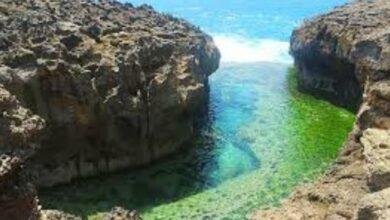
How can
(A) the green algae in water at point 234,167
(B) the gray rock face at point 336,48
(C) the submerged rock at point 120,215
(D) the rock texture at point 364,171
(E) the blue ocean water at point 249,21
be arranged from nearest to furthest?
1. (D) the rock texture at point 364,171
2. (C) the submerged rock at point 120,215
3. (A) the green algae in water at point 234,167
4. (B) the gray rock face at point 336,48
5. (E) the blue ocean water at point 249,21

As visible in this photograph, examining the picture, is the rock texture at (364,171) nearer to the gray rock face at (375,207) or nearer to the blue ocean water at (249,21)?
the gray rock face at (375,207)

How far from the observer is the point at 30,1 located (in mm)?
38125

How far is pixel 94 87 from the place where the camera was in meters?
31.5

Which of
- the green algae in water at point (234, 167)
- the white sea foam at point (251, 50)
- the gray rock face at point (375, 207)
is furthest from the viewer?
the white sea foam at point (251, 50)

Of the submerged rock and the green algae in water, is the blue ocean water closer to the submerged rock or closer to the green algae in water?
the green algae in water

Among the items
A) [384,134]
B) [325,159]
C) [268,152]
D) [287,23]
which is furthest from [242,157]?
[287,23]

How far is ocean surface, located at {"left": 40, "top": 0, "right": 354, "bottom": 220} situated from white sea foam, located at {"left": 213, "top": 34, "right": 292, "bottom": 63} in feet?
1.13

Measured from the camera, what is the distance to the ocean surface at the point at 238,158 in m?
28.9

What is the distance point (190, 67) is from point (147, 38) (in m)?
2.87

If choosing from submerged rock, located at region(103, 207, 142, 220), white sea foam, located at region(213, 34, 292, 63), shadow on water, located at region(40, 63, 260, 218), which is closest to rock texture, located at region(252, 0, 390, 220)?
submerged rock, located at region(103, 207, 142, 220)

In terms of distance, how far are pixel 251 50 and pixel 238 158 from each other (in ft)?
101

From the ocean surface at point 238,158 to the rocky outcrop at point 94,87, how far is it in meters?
1.09

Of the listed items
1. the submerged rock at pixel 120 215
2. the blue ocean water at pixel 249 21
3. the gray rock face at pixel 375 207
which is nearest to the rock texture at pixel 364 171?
the gray rock face at pixel 375 207

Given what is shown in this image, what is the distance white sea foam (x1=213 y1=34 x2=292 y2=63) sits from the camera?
6100cm
